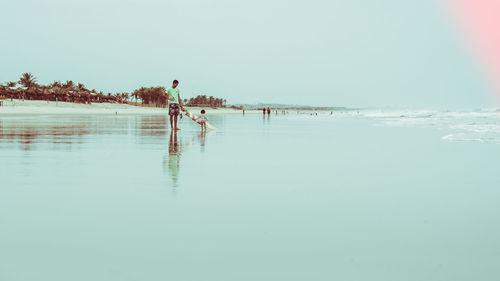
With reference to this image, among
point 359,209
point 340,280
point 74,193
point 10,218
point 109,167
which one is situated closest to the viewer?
point 340,280

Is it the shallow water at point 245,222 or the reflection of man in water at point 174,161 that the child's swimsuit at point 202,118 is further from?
the shallow water at point 245,222

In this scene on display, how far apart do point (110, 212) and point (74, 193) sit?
1.13 meters

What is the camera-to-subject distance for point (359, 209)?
15.1 feet

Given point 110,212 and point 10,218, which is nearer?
point 10,218

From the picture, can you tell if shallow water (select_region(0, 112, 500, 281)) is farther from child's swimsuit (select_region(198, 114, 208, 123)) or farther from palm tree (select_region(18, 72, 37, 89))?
palm tree (select_region(18, 72, 37, 89))

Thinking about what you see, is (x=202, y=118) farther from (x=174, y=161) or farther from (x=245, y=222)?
(x=245, y=222)

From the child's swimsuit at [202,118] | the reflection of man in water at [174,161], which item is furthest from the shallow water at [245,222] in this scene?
the child's swimsuit at [202,118]

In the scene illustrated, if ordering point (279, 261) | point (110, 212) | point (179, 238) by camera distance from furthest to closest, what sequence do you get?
point (110, 212) < point (179, 238) < point (279, 261)

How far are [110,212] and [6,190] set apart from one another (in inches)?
72.7

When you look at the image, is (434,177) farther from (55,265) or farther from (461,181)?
(55,265)

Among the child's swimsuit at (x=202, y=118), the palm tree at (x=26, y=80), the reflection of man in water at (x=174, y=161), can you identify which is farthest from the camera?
the palm tree at (x=26, y=80)

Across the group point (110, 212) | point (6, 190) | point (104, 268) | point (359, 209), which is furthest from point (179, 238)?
point (6, 190)

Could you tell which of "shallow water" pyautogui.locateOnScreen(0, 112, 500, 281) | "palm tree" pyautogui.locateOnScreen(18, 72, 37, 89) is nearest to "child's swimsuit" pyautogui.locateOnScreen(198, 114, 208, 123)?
"shallow water" pyautogui.locateOnScreen(0, 112, 500, 281)

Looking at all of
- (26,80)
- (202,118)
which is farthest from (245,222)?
(26,80)
